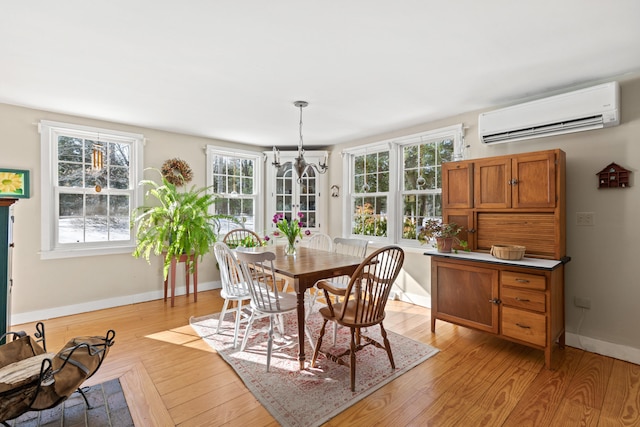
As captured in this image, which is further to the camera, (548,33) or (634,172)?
(634,172)

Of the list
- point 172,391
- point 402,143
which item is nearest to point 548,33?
point 402,143

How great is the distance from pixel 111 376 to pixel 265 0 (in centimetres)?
276

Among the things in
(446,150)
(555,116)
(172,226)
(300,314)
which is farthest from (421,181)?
(172,226)

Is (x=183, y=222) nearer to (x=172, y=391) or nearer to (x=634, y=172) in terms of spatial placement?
(x=172, y=391)

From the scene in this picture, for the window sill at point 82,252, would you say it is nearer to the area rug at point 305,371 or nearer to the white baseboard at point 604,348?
the area rug at point 305,371

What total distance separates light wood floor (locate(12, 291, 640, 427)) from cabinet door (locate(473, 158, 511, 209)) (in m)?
1.31

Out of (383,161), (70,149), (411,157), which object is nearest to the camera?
(70,149)

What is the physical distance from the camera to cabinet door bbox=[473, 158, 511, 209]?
2.94 meters

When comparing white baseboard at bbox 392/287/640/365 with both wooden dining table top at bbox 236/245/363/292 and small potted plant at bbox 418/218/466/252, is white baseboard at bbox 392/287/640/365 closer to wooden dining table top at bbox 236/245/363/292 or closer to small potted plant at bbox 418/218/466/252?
small potted plant at bbox 418/218/466/252

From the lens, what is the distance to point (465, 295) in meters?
2.93

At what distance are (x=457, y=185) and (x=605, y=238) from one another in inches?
50.7

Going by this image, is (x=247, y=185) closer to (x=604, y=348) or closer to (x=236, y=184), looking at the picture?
(x=236, y=184)

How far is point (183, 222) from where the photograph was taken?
3926mm

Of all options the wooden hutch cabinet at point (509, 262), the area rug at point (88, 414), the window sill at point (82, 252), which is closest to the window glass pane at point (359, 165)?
the wooden hutch cabinet at point (509, 262)
